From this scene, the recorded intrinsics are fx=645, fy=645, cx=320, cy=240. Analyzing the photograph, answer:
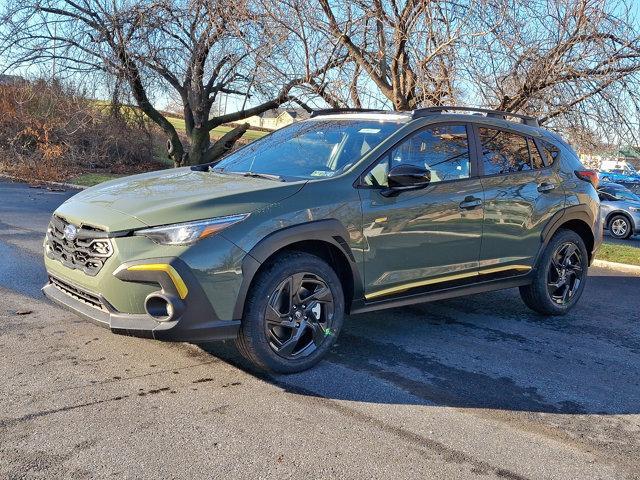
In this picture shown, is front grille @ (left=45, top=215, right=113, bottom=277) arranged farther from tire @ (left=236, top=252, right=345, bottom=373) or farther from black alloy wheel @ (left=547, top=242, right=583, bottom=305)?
black alloy wheel @ (left=547, top=242, right=583, bottom=305)

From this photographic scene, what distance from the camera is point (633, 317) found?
6.63 metres

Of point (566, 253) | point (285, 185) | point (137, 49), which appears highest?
point (137, 49)

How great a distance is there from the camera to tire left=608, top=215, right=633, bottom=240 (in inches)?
754

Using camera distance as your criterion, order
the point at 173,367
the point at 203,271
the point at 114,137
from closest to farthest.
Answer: the point at 203,271 < the point at 173,367 < the point at 114,137

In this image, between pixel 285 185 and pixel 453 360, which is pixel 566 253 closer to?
pixel 453 360

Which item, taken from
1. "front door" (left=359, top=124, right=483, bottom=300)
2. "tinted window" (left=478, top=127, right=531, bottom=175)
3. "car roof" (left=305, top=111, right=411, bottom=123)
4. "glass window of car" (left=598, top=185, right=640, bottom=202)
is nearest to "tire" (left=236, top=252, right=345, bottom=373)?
"front door" (left=359, top=124, right=483, bottom=300)

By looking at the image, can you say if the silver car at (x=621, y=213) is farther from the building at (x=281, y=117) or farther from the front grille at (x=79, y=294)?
the front grille at (x=79, y=294)

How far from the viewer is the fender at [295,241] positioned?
3979mm

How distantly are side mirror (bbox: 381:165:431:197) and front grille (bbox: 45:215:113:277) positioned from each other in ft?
6.43

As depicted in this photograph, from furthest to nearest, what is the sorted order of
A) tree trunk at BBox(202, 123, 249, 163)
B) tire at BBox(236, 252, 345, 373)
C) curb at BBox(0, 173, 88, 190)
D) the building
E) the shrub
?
tree trunk at BBox(202, 123, 249, 163)
the shrub
curb at BBox(0, 173, 88, 190)
the building
tire at BBox(236, 252, 345, 373)

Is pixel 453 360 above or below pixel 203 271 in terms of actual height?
below

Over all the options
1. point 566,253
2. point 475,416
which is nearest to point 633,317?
point 566,253

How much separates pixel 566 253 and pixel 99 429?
469 centimetres

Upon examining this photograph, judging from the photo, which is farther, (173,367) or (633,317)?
(633,317)
